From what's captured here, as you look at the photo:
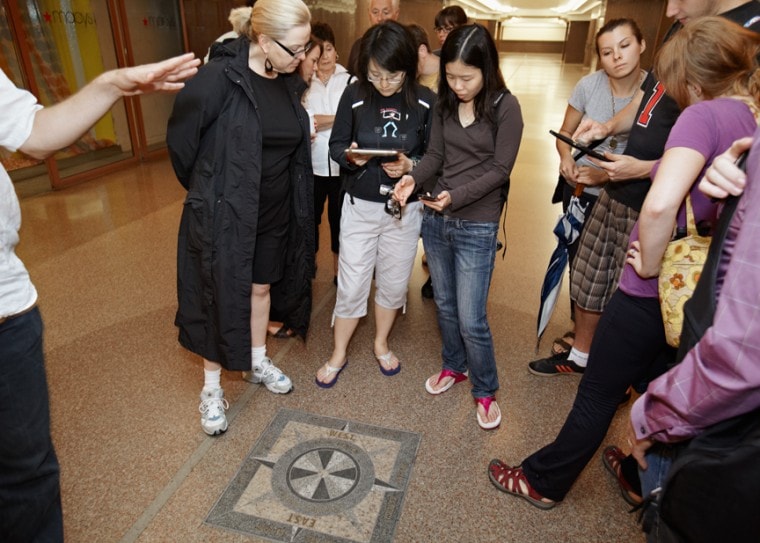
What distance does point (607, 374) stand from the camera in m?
1.50

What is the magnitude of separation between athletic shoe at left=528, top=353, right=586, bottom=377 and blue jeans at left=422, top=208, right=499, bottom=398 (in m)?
0.44

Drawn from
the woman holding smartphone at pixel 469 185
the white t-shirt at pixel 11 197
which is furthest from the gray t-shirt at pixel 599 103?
the white t-shirt at pixel 11 197

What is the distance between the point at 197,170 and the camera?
6.29 ft

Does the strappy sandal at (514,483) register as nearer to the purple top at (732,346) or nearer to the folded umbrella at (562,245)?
the folded umbrella at (562,245)

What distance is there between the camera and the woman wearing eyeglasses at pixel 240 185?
185 centimetres

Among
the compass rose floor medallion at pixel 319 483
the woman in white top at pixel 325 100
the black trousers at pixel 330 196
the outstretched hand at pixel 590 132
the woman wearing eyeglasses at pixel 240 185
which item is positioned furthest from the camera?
the black trousers at pixel 330 196

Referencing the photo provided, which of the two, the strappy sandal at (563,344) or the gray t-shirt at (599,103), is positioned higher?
the gray t-shirt at (599,103)

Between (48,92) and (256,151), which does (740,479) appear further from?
(48,92)

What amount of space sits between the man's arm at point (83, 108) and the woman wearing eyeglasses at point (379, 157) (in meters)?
0.92

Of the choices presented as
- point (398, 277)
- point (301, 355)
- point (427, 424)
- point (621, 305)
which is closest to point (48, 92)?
point (301, 355)

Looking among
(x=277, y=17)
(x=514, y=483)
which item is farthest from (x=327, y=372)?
(x=277, y=17)

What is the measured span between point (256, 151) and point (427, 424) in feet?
4.39

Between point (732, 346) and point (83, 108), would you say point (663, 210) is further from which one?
point (83, 108)

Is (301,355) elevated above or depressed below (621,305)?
below
